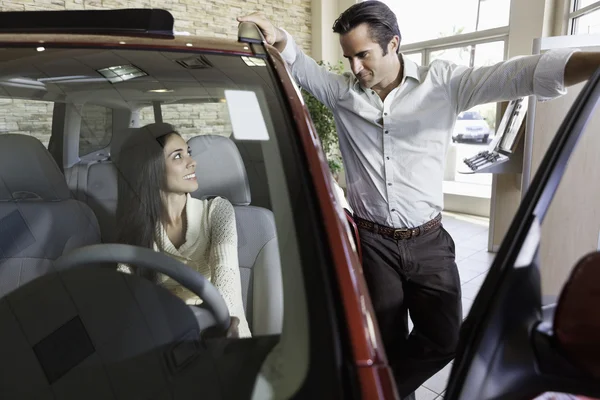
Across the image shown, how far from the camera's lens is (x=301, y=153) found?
2.52 ft

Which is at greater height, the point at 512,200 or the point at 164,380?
the point at 164,380

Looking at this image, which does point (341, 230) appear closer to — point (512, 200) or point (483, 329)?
point (483, 329)

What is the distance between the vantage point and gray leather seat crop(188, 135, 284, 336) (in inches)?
27.3

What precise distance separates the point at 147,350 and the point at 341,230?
354 mm

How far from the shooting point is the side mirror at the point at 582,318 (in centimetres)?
53

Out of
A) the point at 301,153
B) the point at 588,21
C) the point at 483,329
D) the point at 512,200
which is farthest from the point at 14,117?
the point at 588,21

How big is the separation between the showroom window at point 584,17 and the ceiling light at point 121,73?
4498mm

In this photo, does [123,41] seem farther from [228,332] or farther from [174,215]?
[228,332]

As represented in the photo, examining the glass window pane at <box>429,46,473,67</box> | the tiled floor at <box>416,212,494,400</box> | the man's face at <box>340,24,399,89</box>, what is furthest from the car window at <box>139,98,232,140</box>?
the glass window pane at <box>429,46,473,67</box>

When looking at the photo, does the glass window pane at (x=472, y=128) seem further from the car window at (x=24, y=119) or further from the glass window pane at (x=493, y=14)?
the car window at (x=24, y=119)

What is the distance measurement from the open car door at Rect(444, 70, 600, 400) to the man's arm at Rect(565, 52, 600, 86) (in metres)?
0.51

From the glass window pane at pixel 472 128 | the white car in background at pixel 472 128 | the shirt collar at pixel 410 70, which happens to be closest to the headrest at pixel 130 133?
the shirt collar at pixel 410 70

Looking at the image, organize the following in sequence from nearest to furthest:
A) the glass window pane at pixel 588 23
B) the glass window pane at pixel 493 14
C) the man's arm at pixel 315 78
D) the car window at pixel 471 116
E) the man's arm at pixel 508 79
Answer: the man's arm at pixel 508 79, the man's arm at pixel 315 78, the glass window pane at pixel 588 23, the glass window pane at pixel 493 14, the car window at pixel 471 116

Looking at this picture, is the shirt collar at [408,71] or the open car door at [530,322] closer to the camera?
the open car door at [530,322]
